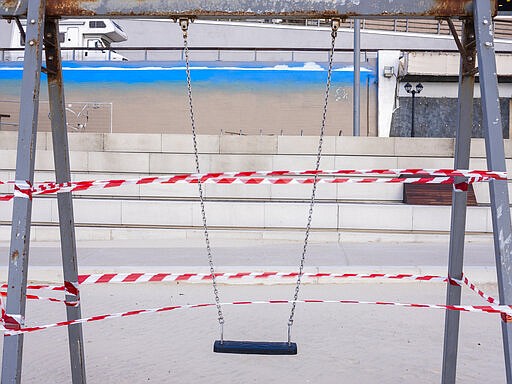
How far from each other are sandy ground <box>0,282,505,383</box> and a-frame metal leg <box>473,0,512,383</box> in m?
1.95

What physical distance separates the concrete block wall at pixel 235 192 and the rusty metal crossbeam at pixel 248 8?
8599 mm

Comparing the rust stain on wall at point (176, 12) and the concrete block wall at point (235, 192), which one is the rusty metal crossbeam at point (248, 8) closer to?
the rust stain on wall at point (176, 12)

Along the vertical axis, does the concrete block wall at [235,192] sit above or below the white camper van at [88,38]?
below

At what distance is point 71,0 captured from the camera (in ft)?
13.4

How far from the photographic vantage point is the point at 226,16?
4090mm

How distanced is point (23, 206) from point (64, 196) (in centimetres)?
104

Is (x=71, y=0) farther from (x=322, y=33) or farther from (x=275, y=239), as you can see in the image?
(x=322, y=33)

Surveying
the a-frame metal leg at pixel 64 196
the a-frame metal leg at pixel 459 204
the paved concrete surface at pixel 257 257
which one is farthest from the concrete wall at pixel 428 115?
the a-frame metal leg at pixel 64 196

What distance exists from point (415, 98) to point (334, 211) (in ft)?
49.3

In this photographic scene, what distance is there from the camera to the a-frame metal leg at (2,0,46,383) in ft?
11.6

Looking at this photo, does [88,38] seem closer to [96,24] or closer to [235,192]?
[96,24]

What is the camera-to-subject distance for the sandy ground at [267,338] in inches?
211

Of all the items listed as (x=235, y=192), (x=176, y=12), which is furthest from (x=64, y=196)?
(x=235, y=192)

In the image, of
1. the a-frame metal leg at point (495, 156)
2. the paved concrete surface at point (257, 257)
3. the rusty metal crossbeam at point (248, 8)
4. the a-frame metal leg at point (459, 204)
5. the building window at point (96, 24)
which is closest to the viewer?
the a-frame metal leg at point (495, 156)
